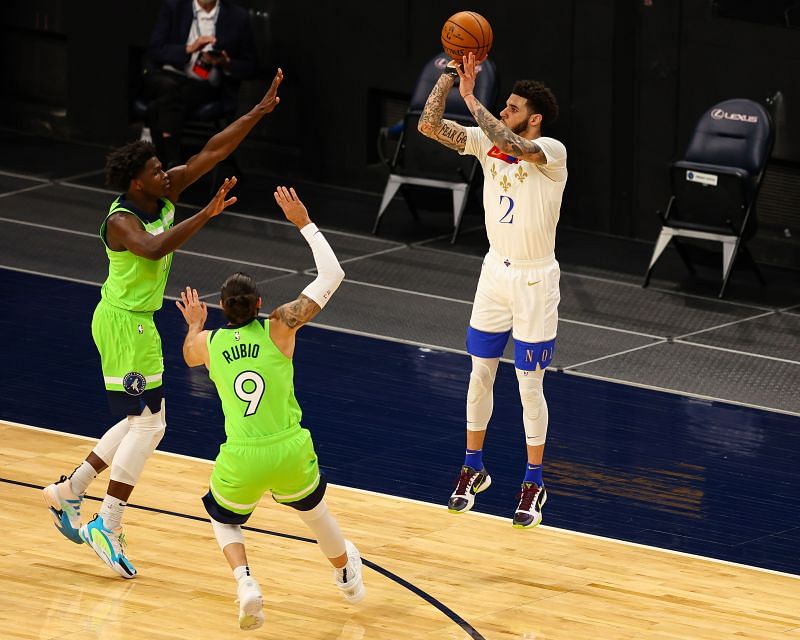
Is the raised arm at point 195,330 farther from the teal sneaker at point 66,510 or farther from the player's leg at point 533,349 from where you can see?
the player's leg at point 533,349

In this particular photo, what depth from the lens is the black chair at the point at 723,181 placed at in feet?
40.1

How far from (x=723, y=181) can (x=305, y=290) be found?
5.96 m

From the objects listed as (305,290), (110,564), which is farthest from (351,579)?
(305,290)

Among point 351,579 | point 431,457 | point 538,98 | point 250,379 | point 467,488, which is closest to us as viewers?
point 250,379

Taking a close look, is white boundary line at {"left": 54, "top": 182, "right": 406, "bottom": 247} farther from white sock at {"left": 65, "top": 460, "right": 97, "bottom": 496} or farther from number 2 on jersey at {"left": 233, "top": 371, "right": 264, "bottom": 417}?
number 2 on jersey at {"left": 233, "top": 371, "right": 264, "bottom": 417}

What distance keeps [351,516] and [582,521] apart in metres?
1.14

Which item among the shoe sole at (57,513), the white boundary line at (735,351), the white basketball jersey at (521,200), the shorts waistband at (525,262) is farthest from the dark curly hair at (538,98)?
the white boundary line at (735,351)

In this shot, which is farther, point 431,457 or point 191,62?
point 191,62

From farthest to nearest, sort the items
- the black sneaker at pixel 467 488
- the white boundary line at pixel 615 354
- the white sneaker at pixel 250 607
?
1. the white boundary line at pixel 615 354
2. the black sneaker at pixel 467 488
3. the white sneaker at pixel 250 607

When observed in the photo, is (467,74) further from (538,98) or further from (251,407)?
(251,407)

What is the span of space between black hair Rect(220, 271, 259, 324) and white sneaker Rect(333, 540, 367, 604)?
1.07m

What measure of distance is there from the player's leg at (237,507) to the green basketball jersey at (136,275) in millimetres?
1028

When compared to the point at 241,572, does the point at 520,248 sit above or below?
above

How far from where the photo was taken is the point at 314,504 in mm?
7008
